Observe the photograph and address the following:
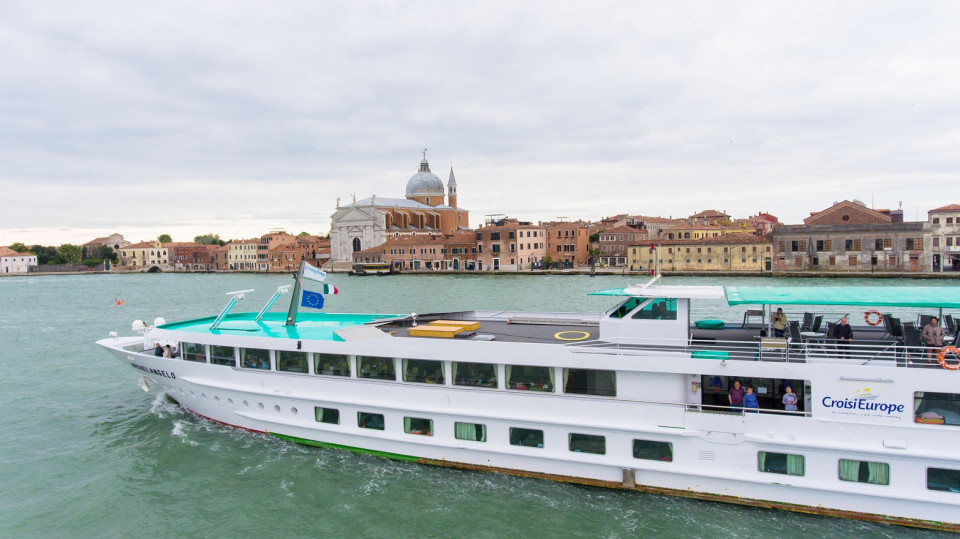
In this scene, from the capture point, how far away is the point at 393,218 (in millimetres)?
100375

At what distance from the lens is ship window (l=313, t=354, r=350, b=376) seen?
36.4 ft

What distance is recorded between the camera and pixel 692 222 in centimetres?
7912

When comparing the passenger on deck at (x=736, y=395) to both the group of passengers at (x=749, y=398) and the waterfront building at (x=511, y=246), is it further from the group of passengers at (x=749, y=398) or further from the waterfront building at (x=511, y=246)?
the waterfront building at (x=511, y=246)

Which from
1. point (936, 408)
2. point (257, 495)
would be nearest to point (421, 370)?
point (257, 495)

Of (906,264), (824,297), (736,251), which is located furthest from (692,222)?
(824,297)

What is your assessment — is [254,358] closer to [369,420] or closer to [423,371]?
[369,420]

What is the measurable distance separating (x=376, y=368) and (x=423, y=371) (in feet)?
3.11

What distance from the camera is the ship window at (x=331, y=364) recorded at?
1109cm

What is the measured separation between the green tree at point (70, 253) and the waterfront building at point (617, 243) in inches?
4282

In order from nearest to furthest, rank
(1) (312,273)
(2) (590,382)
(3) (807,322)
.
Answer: (2) (590,382), (3) (807,322), (1) (312,273)

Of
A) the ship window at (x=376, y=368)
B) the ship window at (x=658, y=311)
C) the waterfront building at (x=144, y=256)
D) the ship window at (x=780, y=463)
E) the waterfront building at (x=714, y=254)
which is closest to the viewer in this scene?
the ship window at (x=780, y=463)

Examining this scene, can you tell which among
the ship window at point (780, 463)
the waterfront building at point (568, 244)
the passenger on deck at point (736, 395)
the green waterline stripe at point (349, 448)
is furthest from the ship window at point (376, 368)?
the waterfront building at point (568, 244)

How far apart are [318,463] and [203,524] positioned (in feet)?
7.07

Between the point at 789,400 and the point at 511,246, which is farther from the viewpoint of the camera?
the point at 511,246
